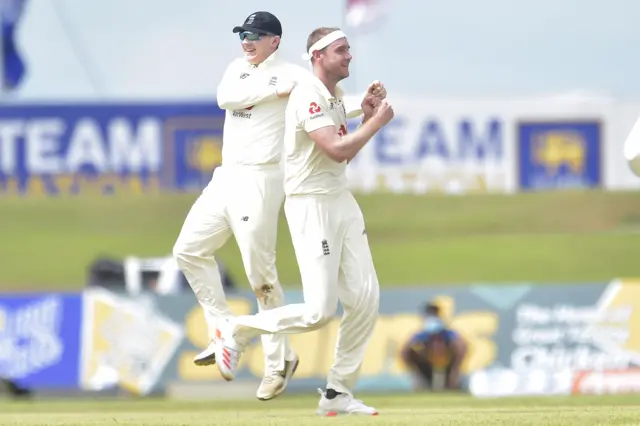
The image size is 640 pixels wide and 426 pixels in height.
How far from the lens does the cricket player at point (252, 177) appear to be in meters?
12.2

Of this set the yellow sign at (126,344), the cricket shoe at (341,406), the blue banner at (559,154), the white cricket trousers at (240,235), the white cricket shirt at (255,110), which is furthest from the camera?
the blue banner at (559,154)

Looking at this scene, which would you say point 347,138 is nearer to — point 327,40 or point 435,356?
point 327,40

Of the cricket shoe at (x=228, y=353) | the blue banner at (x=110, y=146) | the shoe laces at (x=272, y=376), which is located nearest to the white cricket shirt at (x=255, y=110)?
the cricket shoe at (x=228, y=353)

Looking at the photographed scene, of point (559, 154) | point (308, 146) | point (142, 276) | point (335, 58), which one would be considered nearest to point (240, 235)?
point (308, 146)

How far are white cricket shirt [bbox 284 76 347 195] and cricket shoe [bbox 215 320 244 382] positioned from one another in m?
1.22

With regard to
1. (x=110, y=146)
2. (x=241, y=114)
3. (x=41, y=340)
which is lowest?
(x=110, y=146)

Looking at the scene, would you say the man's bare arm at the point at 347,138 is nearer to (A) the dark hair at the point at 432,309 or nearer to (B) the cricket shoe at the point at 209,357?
(B) the cricket shoe at the point at 209,357

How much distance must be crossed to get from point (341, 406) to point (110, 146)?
35392 mm

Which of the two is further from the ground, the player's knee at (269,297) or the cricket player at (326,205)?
the cricket player at (326,205)

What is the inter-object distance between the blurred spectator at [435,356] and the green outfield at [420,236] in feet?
53.0

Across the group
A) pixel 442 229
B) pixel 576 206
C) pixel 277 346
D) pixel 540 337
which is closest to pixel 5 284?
pixel 442 229

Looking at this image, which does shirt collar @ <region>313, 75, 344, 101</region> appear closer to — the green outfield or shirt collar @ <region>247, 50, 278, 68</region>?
shirt collar @ <region>247, 50, 278, 68</region>

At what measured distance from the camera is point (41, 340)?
803 inches

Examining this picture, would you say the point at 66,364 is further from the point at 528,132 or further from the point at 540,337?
the point at 528,132
